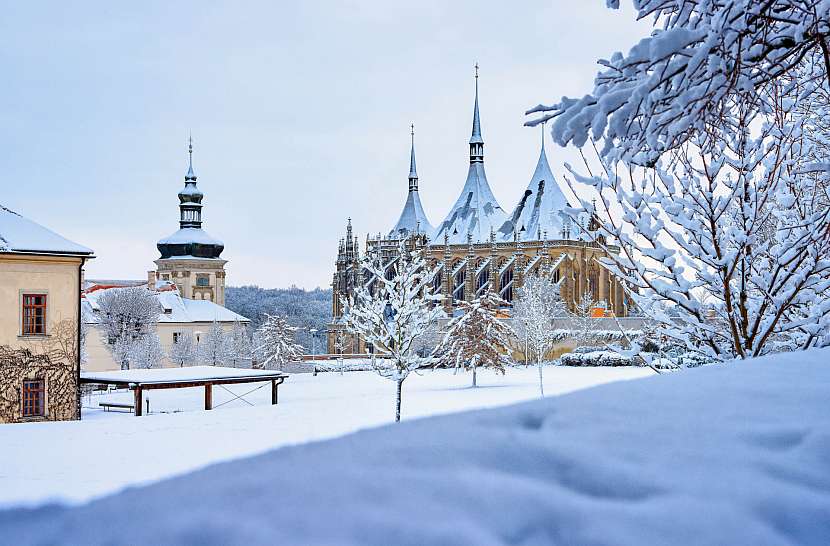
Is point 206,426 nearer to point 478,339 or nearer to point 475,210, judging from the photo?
point 478,339

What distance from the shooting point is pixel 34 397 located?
21.4m

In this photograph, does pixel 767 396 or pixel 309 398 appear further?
pixel 309 398

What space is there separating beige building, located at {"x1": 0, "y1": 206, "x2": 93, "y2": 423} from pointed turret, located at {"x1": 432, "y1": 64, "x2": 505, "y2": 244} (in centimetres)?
5561

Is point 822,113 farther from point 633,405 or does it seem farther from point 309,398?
point 309,398

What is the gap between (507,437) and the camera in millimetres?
2250

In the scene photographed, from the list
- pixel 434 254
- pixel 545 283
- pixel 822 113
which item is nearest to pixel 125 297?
pixel 434 254

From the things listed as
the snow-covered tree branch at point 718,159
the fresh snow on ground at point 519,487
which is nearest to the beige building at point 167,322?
the snow-covered tree branch at point 718,159

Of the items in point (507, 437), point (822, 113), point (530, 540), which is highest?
point (822, 113)

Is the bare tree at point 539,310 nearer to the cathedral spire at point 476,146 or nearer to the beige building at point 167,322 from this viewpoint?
the cathedral spire at point 476,146

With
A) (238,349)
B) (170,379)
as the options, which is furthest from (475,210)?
(170,379)

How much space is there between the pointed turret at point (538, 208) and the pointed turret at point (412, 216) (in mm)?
8856

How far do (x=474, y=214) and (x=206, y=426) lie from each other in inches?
2350

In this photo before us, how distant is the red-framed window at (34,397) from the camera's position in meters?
21.2

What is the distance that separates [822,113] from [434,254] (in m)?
66.4
